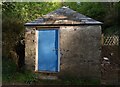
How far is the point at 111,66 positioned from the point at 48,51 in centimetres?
477

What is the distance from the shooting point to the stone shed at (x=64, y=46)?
10.9m

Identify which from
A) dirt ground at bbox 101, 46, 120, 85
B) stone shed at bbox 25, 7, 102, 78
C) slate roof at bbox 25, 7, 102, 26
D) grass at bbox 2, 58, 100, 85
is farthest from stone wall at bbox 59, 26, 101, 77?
dirt ground at bbox 101, 46, 120, 85

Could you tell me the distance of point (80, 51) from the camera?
35.9ft

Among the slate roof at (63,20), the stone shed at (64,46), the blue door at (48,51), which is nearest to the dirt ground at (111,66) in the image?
the stone shed at (64,46)

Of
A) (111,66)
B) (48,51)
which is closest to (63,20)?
(48,51)

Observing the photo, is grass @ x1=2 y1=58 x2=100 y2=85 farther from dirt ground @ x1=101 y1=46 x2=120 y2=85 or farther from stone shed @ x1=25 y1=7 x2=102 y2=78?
dirt ground @ x1=101 y1=46 x2=120 y2=85

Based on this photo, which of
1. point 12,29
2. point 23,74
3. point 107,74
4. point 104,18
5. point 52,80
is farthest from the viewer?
point 104,18

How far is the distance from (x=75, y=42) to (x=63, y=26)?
911 mm

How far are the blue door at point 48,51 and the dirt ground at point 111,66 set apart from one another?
2390mm

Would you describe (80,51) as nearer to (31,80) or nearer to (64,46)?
(64,46)

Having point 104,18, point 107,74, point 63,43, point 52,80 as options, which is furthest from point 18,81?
point 104,18

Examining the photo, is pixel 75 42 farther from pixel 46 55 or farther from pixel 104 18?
pixel 104 18

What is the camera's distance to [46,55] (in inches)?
445

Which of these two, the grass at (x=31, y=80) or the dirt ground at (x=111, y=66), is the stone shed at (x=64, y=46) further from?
the dirt ground at (x=111, y=66)
